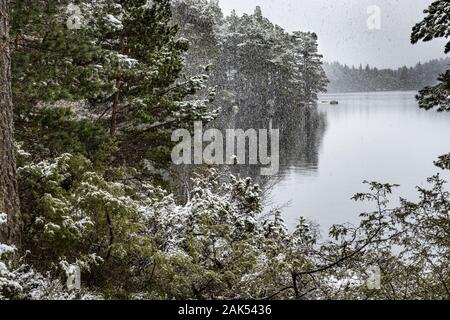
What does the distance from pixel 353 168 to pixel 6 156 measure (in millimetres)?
31292

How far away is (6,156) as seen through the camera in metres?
5.07

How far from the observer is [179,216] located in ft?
22.6

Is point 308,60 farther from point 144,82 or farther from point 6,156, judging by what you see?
point 6,156

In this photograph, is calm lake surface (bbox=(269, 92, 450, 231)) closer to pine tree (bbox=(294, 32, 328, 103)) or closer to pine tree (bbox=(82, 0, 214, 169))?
pine tree (bbox=(82, 0, 214, 169))

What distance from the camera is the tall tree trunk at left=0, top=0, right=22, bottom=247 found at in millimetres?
5016

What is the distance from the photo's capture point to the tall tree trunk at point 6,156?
502 centimetres

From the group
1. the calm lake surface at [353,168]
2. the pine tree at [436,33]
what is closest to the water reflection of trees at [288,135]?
the calm lake surface at [353,168]

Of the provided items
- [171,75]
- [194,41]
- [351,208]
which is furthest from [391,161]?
[171,75]

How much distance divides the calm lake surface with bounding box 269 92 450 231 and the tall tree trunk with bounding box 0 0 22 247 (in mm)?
16702

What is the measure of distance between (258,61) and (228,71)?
436 cm

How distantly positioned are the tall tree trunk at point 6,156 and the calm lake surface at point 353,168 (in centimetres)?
1670

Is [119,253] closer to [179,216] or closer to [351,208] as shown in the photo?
[179,216]

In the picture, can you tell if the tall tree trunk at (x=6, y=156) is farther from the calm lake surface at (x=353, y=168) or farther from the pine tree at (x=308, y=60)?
the pine tree at (x=308, y=60)
